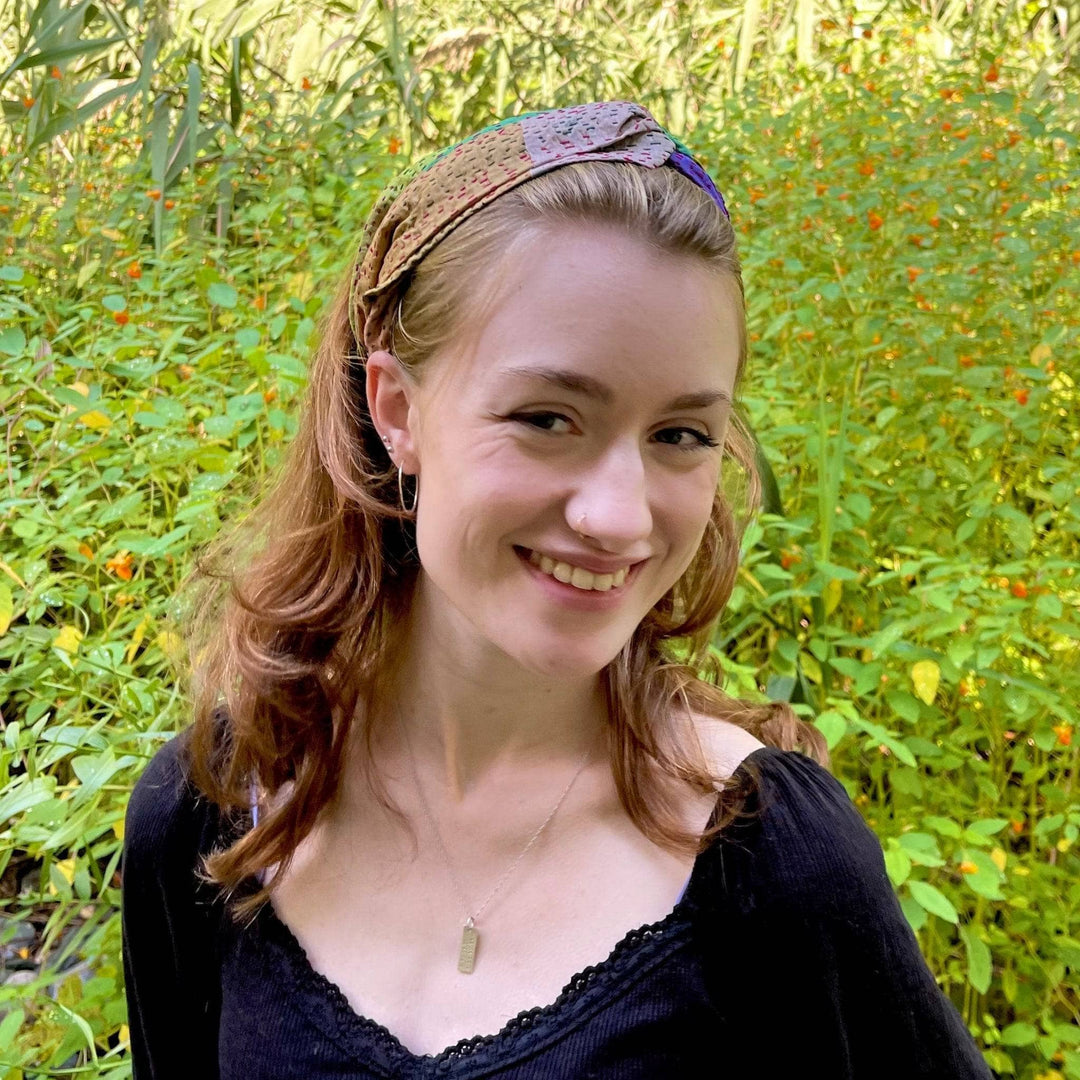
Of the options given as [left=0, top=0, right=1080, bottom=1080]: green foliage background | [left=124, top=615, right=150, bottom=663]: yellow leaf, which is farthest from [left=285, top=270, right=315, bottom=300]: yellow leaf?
[left=124, top=615, right=150, bottom=663]: yellow leaf

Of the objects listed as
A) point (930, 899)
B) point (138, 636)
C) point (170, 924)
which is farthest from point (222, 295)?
point (930, 899)

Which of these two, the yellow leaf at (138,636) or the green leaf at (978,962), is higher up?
the yellow leaf at (138,636)

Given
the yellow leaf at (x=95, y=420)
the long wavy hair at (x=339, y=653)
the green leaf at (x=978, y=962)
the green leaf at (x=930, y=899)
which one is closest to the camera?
the long wavy hair at (x=339, y=653)

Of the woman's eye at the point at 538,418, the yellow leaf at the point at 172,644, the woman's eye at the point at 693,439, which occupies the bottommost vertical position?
the yellow leaf at the point at 172,644

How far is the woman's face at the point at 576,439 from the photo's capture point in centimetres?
96

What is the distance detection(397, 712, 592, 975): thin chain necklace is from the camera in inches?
44.4

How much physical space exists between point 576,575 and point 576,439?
115 mm

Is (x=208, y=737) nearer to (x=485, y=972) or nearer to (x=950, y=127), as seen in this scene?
(x=485, y=972)

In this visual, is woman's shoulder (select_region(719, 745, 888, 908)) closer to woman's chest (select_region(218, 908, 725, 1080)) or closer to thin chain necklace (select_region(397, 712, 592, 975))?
woman's chest (select_region(218, 908, 725, 1080))

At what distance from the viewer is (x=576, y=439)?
988 millimetres

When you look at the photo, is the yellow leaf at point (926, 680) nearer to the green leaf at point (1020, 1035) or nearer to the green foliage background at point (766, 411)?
the green foliage background at point (766, 411)

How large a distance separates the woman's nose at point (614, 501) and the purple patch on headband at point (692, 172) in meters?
0.25

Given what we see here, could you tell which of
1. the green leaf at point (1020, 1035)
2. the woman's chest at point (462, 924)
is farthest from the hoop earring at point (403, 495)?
the green leaf at point (1020, 1035)

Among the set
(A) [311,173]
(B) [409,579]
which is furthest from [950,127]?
(B) [409,579]
